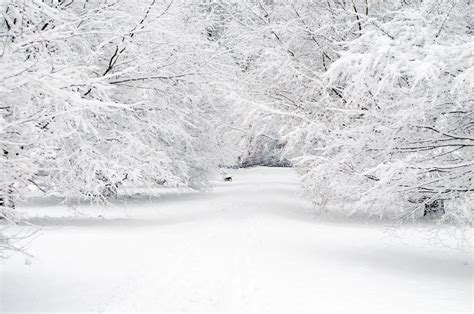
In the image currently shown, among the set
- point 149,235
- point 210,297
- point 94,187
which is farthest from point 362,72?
point 149,235

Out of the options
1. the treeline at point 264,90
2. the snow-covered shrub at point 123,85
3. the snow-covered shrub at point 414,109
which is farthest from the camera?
the snow-covered shrub at point 123,85

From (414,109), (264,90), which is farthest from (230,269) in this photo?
(264,90)

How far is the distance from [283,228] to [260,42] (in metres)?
4.68

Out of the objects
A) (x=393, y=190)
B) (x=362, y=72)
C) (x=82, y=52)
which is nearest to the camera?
(x=362, y=72)

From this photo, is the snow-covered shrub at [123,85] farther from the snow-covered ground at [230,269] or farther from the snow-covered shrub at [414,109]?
the snow-covered shrub at [414,109]

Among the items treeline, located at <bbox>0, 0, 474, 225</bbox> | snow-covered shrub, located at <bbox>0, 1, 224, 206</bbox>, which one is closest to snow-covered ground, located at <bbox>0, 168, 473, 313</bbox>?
treeline, located at <bbox>0, 0, 474, 225</bbox>

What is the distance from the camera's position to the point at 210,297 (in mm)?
6879

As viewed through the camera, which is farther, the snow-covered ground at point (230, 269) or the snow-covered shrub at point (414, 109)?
the snow-covered ground at point (230, 269)

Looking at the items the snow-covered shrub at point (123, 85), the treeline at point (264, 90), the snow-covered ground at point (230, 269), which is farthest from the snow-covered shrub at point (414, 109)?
the snow-covered shrub at point (123, 85)

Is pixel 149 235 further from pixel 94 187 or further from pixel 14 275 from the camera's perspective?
pixel 14 275

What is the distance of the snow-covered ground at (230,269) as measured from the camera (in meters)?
6.86

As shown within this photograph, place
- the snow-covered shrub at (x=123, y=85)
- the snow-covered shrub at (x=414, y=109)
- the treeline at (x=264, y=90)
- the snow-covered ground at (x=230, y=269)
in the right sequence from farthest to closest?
the snow-covered shrub at (x=123, y=85) → the snow-covered ground at (x=230, y=269) → the snow-covered shrub at (x=414, y=109) → the treeline at (x=264, y=90)

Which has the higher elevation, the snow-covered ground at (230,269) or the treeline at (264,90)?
the treeline at (264,90)

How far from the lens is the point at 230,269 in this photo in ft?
28.0
